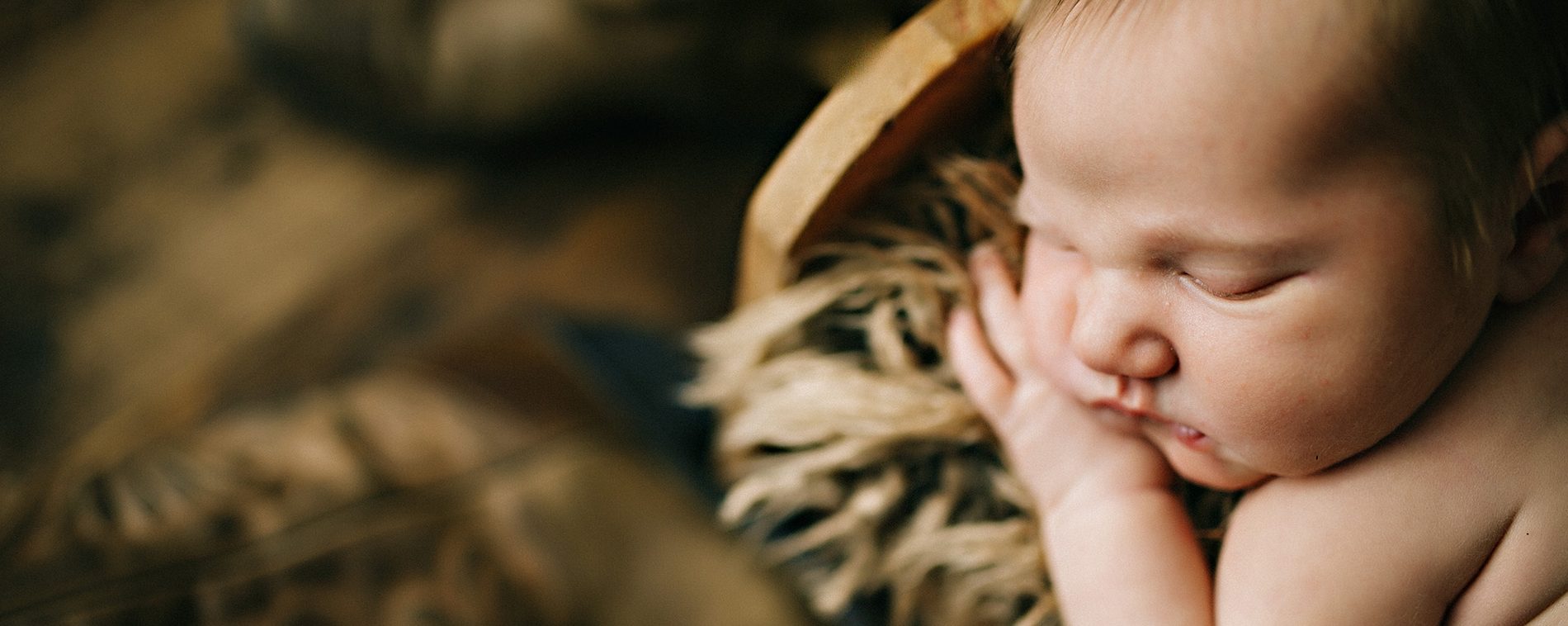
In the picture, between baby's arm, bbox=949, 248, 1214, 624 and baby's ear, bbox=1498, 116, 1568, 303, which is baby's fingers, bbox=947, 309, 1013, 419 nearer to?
baby's arm, bbox=949, 248, 1214, 624

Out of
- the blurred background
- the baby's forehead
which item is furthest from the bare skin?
the blurred background

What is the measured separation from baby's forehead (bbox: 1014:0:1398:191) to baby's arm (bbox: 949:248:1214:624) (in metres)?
0.16

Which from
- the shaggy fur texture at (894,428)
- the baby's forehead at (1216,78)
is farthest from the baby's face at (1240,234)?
the shaggy fur texture at (894,428)

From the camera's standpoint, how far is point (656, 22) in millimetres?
880

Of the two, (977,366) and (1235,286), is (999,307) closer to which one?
(977,366)

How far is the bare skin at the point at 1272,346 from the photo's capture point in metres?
0.35

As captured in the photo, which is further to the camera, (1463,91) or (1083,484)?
(1083,484)

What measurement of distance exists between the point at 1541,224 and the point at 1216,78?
0.14 meters

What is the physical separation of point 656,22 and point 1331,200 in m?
0.64

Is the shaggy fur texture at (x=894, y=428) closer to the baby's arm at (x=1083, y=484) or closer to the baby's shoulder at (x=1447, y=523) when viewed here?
the baby's arm at (x=1083, y=484)

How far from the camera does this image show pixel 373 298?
1.03m

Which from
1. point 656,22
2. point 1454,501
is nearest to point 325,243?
point 656,22

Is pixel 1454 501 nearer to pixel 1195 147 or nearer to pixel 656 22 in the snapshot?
pixel 1195 147

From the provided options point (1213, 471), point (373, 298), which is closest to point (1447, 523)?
point (1213, 471)
